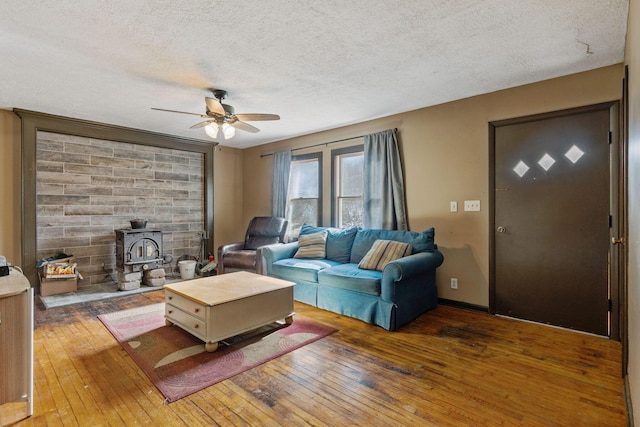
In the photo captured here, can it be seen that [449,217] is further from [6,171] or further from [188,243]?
[6,171]

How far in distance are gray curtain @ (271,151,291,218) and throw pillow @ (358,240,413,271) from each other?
7.54 feet

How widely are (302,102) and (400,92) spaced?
3.59ft

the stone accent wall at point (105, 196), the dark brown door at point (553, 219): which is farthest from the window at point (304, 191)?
the dark brown door at point (553, 219)

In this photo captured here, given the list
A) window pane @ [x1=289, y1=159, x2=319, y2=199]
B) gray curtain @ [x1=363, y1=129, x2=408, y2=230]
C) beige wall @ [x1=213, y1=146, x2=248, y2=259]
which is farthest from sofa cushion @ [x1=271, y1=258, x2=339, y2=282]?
beige wall @ [x1=213, y1=146, x2=248, y2=259]

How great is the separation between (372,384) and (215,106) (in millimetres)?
2631

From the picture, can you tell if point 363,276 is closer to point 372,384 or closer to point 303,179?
point 372,384

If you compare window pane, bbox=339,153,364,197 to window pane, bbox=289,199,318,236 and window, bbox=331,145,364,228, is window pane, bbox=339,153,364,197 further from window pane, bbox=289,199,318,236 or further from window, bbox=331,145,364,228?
window pane, bbox=289,199,318,236

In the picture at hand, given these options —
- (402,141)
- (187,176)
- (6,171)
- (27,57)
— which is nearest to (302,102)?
(402,141)

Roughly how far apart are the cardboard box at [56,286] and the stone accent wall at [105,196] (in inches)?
12.3

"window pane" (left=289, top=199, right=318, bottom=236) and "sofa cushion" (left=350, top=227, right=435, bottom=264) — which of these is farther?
"window pane" (left=289, top=199, right=318, bottom=236)

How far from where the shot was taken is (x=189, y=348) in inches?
102

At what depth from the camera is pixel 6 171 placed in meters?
4.00

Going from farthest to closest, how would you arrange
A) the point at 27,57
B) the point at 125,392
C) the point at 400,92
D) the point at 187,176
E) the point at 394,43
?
the point at 187,176 < the point at 400,92 < the point at 27,57 < the point at 394,43 < the point at 125,392

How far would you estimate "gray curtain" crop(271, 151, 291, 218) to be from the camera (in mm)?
5504
